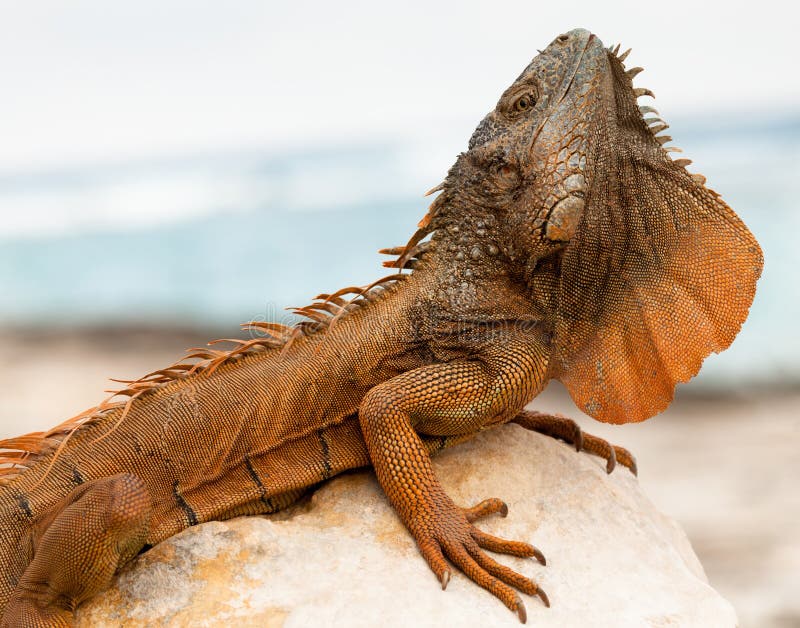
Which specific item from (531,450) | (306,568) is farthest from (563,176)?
(306,568)

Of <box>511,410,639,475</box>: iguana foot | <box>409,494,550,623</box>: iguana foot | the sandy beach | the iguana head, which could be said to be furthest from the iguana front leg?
the sandy beach

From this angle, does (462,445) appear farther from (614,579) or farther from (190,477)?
(190,477)

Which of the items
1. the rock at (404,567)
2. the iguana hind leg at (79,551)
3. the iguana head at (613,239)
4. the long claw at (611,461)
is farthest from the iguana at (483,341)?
the long claw at (611,461)

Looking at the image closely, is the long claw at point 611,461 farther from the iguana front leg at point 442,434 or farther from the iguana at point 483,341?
the iguana front leg at point 442,434

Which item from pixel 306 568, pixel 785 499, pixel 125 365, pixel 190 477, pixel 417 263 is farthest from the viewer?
pixel 125 365

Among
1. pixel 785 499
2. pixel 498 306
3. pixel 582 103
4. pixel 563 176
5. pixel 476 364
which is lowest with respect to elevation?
pixel 785 499

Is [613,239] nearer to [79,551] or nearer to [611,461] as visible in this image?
[611,461]
